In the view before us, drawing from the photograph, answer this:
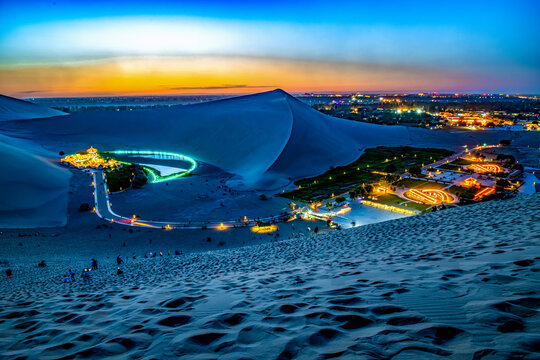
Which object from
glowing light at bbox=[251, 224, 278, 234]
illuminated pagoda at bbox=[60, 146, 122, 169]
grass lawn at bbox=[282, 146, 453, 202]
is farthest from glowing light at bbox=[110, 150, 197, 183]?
glowing light at bbox=[251, 224, 278, 234]

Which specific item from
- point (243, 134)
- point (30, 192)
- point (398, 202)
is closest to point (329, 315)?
point (398, 202)

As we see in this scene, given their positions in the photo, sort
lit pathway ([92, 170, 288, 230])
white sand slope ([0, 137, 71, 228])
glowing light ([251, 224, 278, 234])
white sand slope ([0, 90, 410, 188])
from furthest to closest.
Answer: white sand slope ([0, 90, 410, 188]), white sand slope ([0, 137, 71, 228]), lit pathway ([92, 170, 288, 230]), glowing light ([251, 224, 278, 234])

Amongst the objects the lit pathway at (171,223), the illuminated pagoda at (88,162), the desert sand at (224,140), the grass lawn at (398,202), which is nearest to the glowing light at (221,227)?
the lit pathway at (171,223)

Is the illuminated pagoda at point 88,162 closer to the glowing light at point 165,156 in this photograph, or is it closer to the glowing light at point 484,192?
the glowing light at point 165,156

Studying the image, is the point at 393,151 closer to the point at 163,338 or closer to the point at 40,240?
the point at 40,240

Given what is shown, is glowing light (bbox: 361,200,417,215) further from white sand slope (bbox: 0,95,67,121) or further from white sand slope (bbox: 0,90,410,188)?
white sand slope (bbox: 0,95,67,121)

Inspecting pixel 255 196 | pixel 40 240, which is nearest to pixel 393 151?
pixel 255 196
